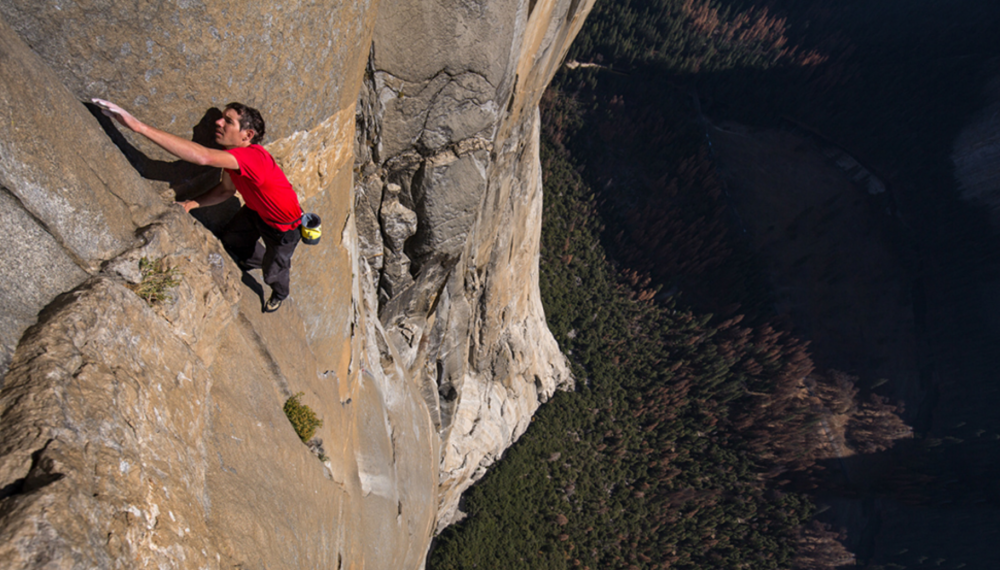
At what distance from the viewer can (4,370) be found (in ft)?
8.87

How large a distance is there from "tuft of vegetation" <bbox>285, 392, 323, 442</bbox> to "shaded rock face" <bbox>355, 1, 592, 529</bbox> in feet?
13.5

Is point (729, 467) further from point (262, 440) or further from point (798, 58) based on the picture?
point (798, 58)

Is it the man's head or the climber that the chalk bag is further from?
the man's head

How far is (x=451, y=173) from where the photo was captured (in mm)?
9094

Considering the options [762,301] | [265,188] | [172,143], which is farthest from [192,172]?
[762,301]

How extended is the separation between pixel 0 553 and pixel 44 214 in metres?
2.05

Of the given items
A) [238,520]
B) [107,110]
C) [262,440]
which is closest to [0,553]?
[238,520]

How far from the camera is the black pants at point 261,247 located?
5059 millimetres

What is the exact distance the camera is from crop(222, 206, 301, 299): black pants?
5059 millimetres

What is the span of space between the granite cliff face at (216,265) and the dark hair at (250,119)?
1.04 feet

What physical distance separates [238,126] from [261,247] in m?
1.56

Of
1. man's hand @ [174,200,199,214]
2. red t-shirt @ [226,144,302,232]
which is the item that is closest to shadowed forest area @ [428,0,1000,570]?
red t-shirt @ [226,144,302,232]

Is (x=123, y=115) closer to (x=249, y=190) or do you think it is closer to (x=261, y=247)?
(x=249, y=190)

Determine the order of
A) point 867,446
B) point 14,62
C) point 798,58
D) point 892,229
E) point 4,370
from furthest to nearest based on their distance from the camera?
point 798,58 → point 892,229 → point 867,446 → point 14,62 → point 4,370
